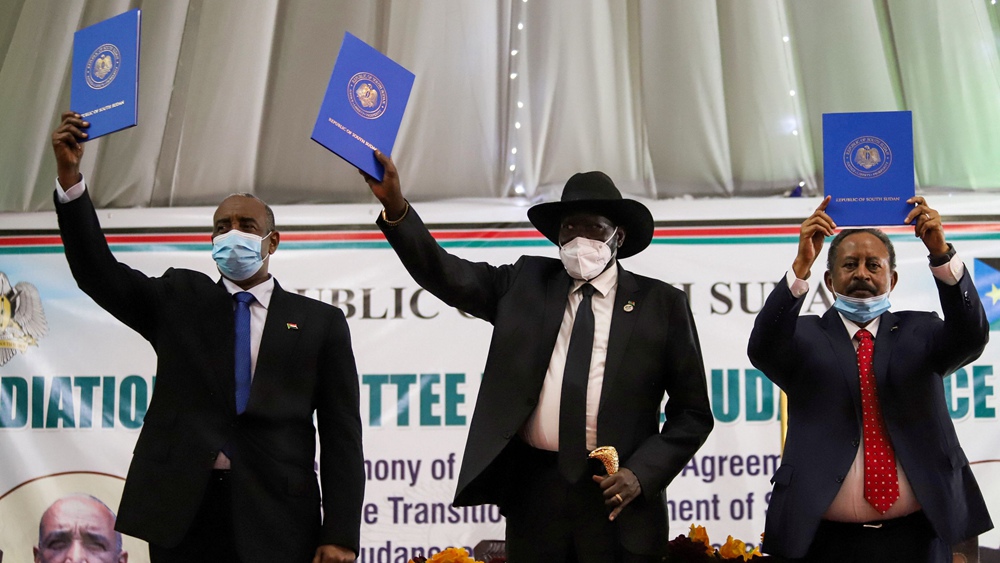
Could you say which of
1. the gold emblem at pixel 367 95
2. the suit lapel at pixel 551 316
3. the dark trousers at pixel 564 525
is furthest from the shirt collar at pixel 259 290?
the dark trousers at pixel 564 525

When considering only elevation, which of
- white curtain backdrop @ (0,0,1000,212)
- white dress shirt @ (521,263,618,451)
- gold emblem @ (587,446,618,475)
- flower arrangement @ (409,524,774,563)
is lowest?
flower arrangement @ (409,524,774,563)

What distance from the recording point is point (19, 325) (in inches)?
153

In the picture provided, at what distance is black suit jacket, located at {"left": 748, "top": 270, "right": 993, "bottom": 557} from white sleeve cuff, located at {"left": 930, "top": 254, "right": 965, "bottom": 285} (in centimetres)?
2

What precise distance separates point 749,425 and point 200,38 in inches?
109

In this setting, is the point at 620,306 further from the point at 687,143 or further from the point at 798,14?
the point at 798,14

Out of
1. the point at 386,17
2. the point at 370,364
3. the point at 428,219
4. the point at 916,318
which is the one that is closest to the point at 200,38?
the point at 386,17

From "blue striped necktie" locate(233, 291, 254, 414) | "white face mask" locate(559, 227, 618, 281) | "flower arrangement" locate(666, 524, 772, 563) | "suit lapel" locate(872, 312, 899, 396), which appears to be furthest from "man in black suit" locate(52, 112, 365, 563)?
"suit lapel" locate(872, 312, 899, 396)

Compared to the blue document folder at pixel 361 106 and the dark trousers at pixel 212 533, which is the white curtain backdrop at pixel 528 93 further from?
the dark trousers at pixel 212 533

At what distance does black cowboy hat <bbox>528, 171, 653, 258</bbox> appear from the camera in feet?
8.60

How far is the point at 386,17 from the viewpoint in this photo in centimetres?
425

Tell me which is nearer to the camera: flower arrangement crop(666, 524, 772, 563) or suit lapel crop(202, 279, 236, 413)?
suit lapel crop(202, 279, 236, 413)

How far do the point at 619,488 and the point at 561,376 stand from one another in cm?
33

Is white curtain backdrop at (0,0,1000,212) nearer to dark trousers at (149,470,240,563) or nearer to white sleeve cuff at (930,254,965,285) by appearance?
white sleeve cuff at (930,254,965,285)

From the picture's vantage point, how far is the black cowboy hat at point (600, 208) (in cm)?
262
